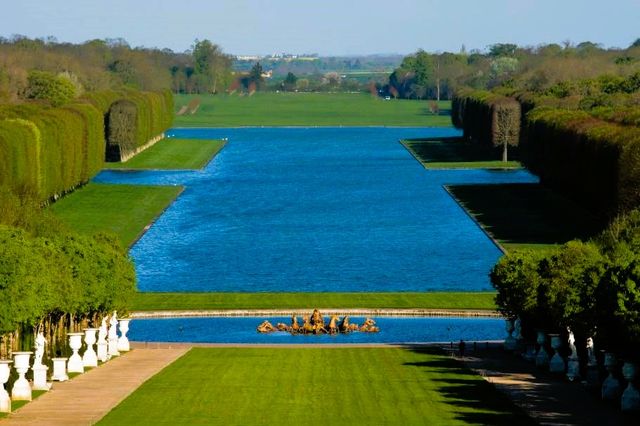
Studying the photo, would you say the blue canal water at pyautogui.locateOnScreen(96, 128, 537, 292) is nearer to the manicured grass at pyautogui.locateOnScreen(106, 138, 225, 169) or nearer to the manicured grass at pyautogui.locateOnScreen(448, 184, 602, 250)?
the manicured grass at pyautogui.locateOnScreen(448, 184, 602, 250)

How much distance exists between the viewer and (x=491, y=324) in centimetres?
7125

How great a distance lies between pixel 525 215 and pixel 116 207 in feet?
86.6

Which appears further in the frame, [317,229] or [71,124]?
[71,124]

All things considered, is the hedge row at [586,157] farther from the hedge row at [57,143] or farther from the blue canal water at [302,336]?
the hedge row at [57,143]

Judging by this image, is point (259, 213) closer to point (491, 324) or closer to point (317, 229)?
point (317, 229)

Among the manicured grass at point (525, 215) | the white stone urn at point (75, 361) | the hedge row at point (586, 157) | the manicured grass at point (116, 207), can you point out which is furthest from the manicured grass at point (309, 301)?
the white stone urn at point (75, 361)

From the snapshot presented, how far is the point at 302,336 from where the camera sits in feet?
222

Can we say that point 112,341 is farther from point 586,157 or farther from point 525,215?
point 586,157

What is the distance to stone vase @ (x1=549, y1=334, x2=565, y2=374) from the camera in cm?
5300

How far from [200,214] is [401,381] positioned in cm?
6916

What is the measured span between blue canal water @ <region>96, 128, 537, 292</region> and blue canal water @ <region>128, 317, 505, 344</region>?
30.3 ft

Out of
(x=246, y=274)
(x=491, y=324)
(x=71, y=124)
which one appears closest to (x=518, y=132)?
(x=71, y=124)

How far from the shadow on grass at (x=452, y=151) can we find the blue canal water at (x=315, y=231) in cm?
397

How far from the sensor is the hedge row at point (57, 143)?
346ft
